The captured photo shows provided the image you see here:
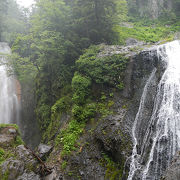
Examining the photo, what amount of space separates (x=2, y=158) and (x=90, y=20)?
12.5 metres

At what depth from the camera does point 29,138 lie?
1508 centimetres

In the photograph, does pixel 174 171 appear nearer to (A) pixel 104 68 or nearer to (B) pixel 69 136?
(B) pixel 69 136

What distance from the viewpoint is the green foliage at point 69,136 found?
→ 902 cm

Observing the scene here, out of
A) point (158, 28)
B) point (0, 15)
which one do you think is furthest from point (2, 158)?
point (0, 15)

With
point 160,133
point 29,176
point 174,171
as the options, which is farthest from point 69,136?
point 174,171

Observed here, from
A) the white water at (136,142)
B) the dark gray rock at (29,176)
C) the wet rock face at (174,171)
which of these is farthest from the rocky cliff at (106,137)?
the wet rock face at (174,171)

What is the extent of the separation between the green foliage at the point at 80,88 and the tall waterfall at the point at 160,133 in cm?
364

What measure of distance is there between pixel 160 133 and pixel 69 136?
479 centimetres

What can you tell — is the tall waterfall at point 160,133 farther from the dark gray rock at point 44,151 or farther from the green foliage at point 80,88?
the dark gray rock at point 44,151

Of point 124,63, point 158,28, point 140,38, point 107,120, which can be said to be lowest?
point 107,120

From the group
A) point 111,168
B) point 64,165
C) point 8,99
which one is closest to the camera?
point 111,168

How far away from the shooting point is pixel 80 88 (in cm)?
1134

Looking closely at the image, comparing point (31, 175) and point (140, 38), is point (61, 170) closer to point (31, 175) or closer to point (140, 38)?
point (31, 175)

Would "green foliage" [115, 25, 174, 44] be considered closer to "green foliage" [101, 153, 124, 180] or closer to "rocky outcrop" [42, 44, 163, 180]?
"rocky outcrop" [42, 44, 163, 180]
